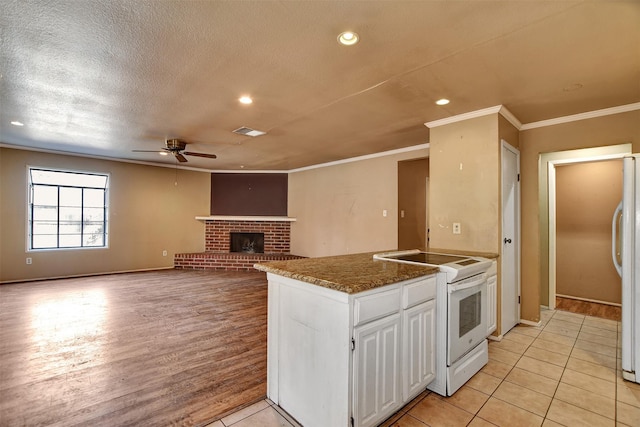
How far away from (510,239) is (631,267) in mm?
1021

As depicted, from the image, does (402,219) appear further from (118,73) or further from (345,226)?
(118,73)

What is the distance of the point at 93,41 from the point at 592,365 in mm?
4559

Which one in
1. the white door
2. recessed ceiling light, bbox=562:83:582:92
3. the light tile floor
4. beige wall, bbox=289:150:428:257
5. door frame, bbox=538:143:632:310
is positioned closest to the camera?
the light tile floor

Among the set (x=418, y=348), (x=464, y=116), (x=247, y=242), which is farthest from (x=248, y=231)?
(x=418, y=348)

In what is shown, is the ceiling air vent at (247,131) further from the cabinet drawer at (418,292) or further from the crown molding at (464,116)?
the cabinet drawer at (418,292)

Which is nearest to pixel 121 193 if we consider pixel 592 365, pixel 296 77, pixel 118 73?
pixel 118 73

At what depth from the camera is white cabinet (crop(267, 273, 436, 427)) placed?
1.49 metres

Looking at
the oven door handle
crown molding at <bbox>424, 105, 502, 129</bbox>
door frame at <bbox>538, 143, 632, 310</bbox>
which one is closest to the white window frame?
crown molding at <bbox>424, 105, 502, 129</bbox>

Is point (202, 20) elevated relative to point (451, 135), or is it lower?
→ elevated

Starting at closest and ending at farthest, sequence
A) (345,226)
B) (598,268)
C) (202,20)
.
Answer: (202,20) < (598,268) < (345,226)

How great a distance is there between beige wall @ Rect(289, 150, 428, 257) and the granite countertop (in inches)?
120

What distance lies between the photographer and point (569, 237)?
4453mm

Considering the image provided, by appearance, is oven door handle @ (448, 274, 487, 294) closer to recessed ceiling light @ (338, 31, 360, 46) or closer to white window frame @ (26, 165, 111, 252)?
recessed ceiling light @ (338, 31, 360, 46)

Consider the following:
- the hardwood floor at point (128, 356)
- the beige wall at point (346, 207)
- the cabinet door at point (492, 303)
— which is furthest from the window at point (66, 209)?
the cabinet door at point (492, 303)
